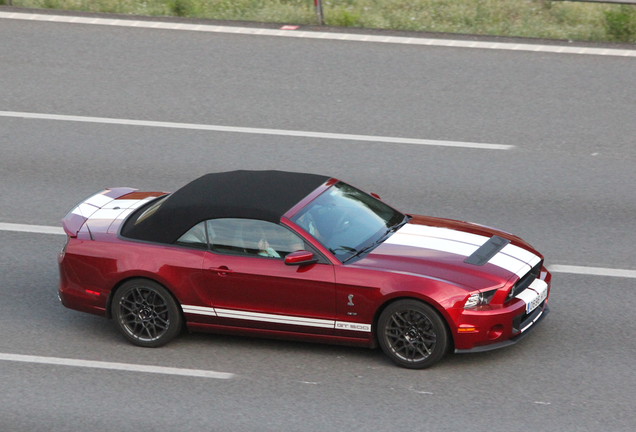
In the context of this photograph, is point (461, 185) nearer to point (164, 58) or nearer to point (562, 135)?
point (562, 135)

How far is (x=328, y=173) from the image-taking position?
11945 millimetres

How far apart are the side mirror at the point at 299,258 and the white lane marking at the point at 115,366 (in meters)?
1.05

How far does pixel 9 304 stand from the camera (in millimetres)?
9227

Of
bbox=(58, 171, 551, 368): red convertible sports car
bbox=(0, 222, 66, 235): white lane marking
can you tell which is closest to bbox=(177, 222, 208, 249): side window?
bbox=(58, 171, 551, 368): red convertible sports car

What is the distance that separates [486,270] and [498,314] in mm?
389

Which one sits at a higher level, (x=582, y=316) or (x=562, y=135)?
(x=562, y=135)

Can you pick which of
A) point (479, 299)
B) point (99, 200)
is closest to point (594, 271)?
point (479, 299)

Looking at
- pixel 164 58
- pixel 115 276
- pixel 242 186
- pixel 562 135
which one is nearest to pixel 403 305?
pixel 242 186

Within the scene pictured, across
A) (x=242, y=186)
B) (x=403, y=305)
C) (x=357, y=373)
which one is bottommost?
(x=357, y=373)

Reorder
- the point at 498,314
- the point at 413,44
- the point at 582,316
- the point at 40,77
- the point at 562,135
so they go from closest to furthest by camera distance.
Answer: the point at 498,314, the point at 582,316, the point at 562,135, the point at 40,77, the point at 413,44

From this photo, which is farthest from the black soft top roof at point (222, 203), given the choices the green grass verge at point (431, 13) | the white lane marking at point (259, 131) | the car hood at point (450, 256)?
the green grass verge at point (431, 13)

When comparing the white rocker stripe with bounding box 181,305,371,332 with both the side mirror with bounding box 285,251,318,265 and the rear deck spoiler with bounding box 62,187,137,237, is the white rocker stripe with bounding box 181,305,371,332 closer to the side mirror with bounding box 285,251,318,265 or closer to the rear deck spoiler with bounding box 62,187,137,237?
the side mirror with bounding box 285,251,318,265

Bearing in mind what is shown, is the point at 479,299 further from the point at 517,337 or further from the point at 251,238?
the point at 251,238

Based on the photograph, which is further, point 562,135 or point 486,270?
point 562,135
